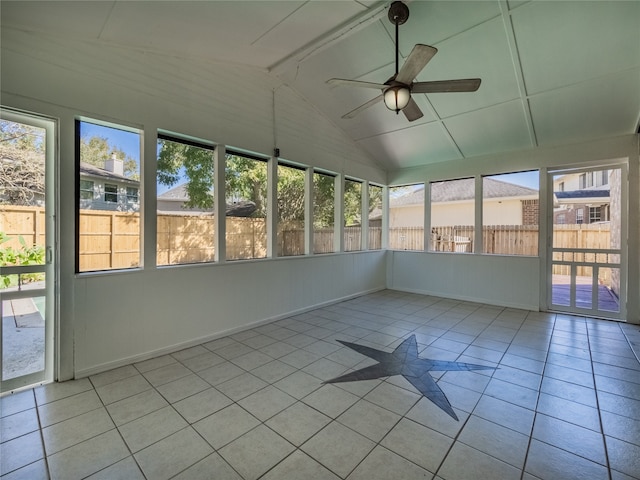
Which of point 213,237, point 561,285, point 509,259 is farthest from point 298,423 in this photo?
point 561,285

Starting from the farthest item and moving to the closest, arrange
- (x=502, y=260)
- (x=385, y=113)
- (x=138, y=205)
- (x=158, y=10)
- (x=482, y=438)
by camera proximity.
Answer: (x=502, y=260)
(x=385, y=113)
(x=138, y=205)
(x=158, y=10)
(x=482, y=438)

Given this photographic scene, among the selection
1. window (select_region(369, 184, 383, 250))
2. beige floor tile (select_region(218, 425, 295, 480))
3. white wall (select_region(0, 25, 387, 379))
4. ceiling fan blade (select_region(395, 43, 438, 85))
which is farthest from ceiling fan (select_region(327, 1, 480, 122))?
window (select_region(369, 184, 383, 250))

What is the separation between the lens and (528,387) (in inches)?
102

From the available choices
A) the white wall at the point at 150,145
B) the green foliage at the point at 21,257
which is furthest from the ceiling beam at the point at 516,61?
the green foliage at the point at 21,257

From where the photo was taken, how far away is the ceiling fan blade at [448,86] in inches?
98.4

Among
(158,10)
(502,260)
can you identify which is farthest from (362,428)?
(502,260)

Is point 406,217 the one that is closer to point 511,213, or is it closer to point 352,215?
point 352,215

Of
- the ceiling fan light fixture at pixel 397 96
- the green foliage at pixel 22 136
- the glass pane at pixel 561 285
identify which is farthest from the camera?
the glass pane at pixel 561 285

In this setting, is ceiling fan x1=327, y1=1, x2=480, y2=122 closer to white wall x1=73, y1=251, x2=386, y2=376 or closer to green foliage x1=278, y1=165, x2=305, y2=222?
green foliage x1=278, y1=165, x2=305, y2=222

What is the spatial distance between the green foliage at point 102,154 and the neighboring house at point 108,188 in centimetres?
4

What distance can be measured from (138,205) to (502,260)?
5.70 meters

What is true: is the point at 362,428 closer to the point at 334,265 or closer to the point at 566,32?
the point at 334,265

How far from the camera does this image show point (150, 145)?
3176 mm

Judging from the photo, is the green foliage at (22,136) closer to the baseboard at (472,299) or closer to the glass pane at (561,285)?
the baseboard at (472,299)
